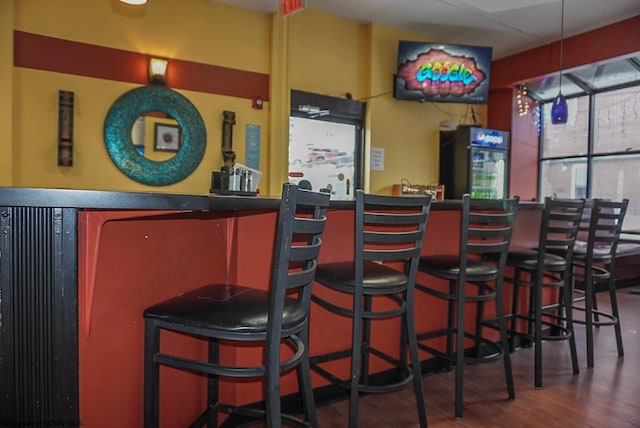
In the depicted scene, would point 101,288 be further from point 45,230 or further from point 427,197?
point 427,197

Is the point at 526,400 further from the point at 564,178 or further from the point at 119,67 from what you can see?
the point at 564,178

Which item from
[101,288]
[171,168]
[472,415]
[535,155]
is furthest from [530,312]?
[535,155]

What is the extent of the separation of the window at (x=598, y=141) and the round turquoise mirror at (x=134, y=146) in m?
4.74

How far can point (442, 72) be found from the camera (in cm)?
521

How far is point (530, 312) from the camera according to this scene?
3.07 m

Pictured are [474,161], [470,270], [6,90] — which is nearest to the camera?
[470,270]

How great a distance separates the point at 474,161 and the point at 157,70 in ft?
12.6

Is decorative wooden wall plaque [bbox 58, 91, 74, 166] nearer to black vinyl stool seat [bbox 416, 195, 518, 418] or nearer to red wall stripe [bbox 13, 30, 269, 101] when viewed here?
red wall stripe [bbox 13, 30, 269, 101]

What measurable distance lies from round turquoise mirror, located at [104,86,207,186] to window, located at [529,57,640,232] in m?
4.74

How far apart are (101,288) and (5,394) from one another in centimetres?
36

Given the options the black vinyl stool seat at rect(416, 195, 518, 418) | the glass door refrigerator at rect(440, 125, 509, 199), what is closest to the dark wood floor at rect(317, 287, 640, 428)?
the black vinyl stool seat at rect(416, 195, 518, 418)

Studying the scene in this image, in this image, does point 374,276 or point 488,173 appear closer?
point 374,276

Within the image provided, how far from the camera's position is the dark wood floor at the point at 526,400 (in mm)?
2131

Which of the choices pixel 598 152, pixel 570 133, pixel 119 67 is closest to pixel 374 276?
pixel 119 67
